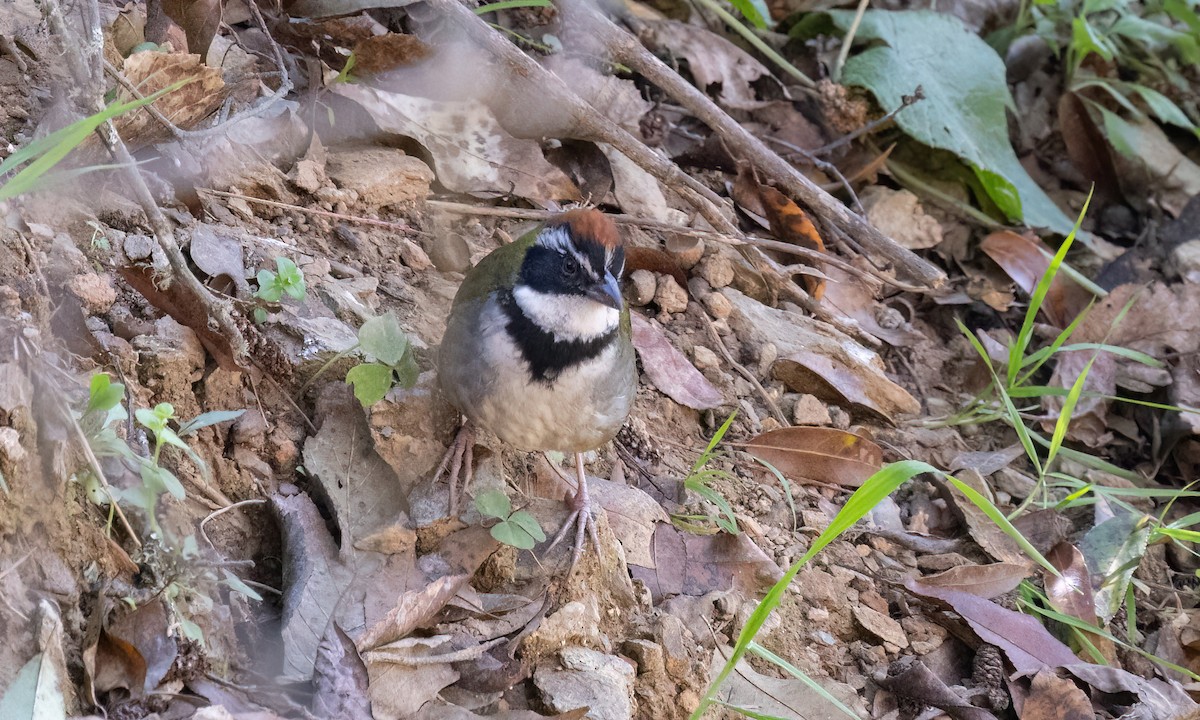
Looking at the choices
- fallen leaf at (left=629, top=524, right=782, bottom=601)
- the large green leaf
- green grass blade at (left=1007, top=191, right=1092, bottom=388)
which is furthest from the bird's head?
the large green leaf

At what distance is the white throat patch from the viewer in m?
3.35

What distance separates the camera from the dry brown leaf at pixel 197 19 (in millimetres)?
3615

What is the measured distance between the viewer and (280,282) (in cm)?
315

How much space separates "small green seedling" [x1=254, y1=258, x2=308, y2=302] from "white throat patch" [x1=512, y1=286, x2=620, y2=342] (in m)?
0.64

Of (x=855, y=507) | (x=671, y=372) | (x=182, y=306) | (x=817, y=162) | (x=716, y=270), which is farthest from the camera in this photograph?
(x=817, y=162)

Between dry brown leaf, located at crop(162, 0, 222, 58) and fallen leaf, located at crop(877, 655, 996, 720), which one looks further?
dry brown leaf, located at crop(162, 0, 222, 58)

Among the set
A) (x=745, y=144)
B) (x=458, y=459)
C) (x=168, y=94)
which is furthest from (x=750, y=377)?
(x=168, y=94)

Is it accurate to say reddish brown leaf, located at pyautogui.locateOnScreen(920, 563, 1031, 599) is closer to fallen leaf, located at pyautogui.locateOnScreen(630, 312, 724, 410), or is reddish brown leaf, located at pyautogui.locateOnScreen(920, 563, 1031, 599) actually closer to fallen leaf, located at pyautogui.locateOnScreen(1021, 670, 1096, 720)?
fallen leaf, located at pyautogui.locateOnScreen(1021, 670, 1096, 720)

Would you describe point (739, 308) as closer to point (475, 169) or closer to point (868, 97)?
point (475, 169)

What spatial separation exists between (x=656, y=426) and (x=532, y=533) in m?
1.15

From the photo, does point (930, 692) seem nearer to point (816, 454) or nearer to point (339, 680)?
point (816, 454)

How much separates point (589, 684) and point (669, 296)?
2.05 meters

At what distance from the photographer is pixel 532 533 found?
10.0 ft

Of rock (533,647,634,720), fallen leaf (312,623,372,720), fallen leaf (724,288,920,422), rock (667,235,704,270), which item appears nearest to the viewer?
fallen leaf (312,623,372,720)
